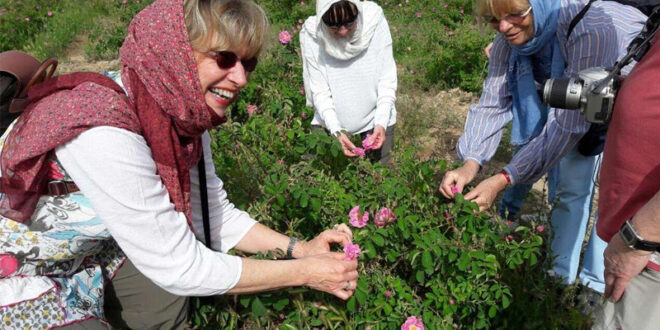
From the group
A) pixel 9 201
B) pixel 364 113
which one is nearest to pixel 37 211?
pixel 9 201

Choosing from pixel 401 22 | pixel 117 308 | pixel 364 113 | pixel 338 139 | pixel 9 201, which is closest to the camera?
pixel 9 201

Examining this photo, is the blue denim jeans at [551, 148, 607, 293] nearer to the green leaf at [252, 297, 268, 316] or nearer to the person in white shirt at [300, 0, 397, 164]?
the person in white shirt at [300, 0, 397, 164]

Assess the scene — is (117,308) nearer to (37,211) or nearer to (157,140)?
(37,211)

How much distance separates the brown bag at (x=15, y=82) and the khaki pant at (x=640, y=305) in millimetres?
1787

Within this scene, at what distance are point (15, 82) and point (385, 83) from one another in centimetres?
196

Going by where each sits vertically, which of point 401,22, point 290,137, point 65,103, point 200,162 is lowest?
point 401,22

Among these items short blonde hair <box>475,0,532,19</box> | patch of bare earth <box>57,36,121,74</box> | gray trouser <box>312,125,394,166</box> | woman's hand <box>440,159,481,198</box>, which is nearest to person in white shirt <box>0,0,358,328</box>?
woman's hand <box>440,159,481,198</box>

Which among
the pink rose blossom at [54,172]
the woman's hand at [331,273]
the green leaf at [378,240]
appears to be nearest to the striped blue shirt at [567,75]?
the green leaf at [378,240]

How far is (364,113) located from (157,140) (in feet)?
5.80

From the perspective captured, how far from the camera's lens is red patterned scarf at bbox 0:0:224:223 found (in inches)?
54.3

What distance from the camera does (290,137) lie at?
2734mm

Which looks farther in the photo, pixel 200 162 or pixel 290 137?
pixel 290 137

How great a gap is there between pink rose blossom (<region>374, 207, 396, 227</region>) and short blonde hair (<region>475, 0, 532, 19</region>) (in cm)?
91

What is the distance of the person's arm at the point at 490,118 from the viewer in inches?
95.0
